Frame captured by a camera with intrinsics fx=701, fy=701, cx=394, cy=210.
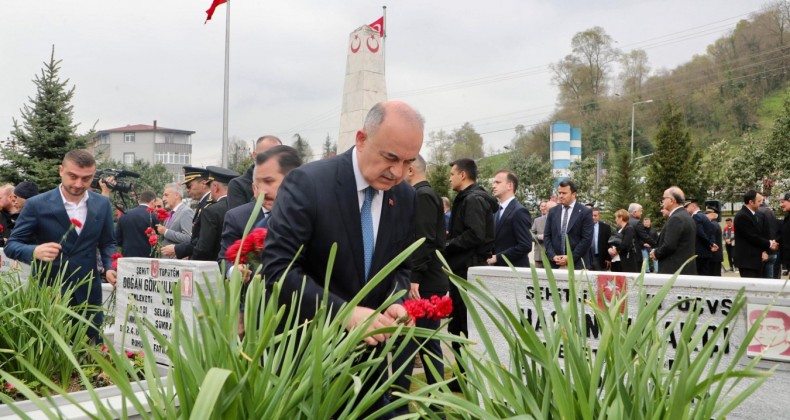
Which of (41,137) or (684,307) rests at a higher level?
(41,137)

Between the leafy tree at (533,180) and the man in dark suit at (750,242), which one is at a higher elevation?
the leafy tree at (533,180)

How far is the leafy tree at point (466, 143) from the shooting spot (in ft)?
265

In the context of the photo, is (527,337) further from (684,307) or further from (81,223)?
(81,223)

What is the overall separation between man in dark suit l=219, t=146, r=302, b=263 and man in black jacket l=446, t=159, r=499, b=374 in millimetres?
2898

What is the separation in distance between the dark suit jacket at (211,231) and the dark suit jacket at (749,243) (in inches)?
339

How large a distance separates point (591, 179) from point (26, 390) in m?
41.2

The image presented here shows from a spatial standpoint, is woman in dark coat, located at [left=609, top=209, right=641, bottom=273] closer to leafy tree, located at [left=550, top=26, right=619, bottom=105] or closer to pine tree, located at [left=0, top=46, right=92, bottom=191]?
pine tree, located at [left=0, top=46, right=92, bottom=191]

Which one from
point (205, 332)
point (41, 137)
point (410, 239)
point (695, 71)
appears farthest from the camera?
point (695, 71)

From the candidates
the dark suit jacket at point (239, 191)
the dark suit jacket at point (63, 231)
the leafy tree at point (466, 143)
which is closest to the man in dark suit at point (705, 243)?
the dark suit jacket at point (239, 191)

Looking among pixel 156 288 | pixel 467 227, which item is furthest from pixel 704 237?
pixel 156 288

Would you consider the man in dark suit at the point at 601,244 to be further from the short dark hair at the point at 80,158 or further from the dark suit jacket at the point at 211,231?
the short dark hair at the point at 80,158

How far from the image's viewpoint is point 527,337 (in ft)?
5.82

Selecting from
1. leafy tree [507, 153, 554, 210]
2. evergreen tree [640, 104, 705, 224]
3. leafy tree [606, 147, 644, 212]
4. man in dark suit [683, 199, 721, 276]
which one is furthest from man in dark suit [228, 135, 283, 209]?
leafy tree [507, 153, 554, 210]

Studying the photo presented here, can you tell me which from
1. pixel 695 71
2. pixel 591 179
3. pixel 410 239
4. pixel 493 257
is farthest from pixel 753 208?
pixel 695 71
